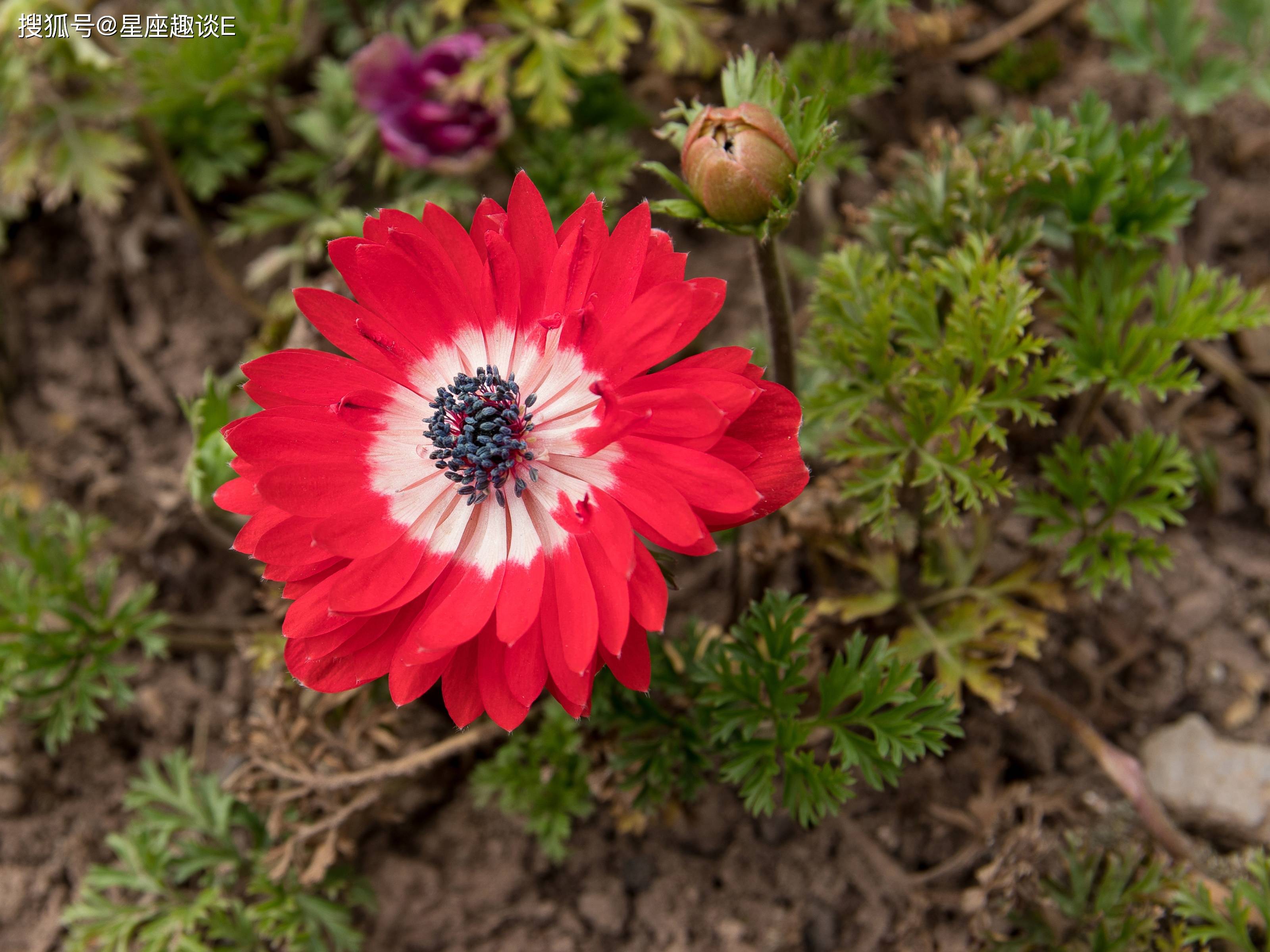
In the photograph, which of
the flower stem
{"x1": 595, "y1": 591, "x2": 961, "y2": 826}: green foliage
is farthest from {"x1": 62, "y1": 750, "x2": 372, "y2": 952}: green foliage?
the flower stem

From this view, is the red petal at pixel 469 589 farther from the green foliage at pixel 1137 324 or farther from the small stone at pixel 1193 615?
the small stone at pixel 1193 615

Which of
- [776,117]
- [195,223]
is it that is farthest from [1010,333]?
[195,223]

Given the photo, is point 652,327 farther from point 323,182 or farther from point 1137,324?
point 323,182

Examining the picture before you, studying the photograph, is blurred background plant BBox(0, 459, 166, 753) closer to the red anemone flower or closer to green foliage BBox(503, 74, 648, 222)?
the red anemone flower

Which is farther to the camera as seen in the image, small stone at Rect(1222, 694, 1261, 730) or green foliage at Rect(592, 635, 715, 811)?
small stone at Rect(1222, 694, 1261, 730)

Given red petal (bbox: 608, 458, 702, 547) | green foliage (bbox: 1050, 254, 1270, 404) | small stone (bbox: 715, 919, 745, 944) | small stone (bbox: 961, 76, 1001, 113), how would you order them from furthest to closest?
small stone (bbox: 961, 76, 1001, 113) → small stone (bbox: 715, 919, 745, 944) → green foliage (bbox: 1050, 254, 1270, 404) → red petal (bbox: 608, 458, 702, 547)

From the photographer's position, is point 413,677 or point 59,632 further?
point 59,632

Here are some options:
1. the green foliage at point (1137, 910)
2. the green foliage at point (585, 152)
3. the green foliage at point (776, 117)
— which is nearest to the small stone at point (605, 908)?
the green foliage at point (1137, 910)

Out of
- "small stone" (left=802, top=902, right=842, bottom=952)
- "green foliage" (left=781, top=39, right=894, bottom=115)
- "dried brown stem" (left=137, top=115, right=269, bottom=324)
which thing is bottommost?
"small stone" (left=802, top=902, right=842, bottom=952)
